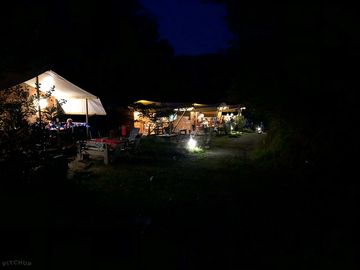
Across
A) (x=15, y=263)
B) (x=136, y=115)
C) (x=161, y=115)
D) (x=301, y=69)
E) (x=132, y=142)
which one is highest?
(x=301, y=69)

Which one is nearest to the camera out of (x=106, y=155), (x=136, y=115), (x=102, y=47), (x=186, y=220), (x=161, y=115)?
(x=186, y=220)

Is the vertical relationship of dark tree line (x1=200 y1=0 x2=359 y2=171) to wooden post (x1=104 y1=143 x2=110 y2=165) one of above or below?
above

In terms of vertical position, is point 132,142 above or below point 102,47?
below

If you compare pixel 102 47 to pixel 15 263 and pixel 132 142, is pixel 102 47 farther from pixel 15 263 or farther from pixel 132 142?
pixel 15 263

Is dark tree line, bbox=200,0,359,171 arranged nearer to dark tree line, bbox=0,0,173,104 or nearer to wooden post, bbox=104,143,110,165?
wooden post, bbox=104,143,110,165

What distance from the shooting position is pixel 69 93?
16.2 metres

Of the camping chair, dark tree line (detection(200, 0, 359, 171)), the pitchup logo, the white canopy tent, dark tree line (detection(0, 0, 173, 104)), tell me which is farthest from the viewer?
dark tree line (detection(0, 0, 173, 104))

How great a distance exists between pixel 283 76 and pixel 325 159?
436 cm

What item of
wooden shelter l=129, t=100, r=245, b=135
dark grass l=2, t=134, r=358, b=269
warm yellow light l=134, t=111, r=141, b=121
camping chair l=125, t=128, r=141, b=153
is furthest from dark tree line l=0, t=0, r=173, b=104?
dark grass l=2, t=134, r=358, b=269

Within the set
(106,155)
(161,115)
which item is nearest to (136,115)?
(161,115)

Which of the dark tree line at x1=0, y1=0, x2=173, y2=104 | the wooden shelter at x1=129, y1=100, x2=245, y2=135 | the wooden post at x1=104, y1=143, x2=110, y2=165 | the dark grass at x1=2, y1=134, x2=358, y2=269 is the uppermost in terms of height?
the dark tree line at x1=0, y1=0, x2=173, y2=104

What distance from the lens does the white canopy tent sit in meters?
14.0

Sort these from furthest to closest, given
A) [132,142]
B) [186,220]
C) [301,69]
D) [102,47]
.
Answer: [102,47]
[132,142]
[301,69]
[186,220]

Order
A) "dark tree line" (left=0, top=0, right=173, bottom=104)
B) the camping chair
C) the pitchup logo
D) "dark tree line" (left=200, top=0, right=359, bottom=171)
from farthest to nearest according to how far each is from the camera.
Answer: "dark tree line" (left=0, top=0, right=173, bottom=104) → the camping chair → "dark tree line" (left=200, top=0, right=359, bottom=171) → the pitchup logo
